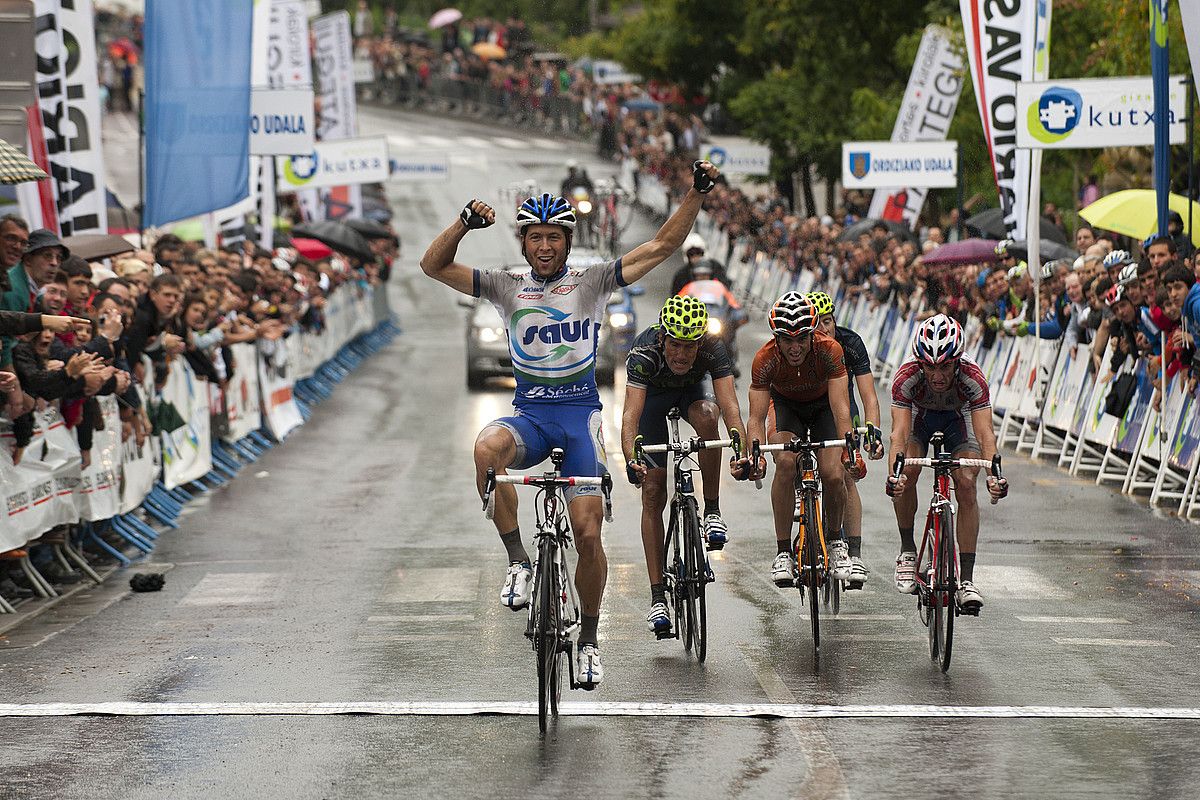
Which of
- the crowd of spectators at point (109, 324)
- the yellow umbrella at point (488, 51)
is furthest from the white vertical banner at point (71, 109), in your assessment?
the yellow umbrella at point (488, 51)

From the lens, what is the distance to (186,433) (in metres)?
18.4

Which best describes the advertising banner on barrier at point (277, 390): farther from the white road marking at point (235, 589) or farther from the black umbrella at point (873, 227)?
the black umbrella at point (873, 227)

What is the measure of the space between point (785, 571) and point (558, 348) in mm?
2300

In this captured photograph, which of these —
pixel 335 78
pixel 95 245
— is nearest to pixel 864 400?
pixel 95 245

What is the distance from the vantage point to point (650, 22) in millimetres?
58344

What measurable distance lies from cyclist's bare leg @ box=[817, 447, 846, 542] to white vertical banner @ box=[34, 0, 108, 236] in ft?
30.3

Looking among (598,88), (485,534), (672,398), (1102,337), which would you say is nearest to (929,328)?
(672,398)

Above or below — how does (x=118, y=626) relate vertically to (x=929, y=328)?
below

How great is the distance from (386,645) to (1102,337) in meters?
10.1

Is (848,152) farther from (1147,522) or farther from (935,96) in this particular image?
(1147,522)

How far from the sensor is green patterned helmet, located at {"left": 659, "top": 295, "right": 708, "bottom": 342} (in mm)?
10570

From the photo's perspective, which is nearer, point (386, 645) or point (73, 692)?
point (73, 692)

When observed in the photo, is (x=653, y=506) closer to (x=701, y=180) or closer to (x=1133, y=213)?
→ (x=701, y=180)

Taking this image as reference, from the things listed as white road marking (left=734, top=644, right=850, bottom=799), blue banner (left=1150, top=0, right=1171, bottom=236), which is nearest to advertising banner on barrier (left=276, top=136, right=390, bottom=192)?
blue banner (left=1150, top=0, right=1171, bottom=236)
